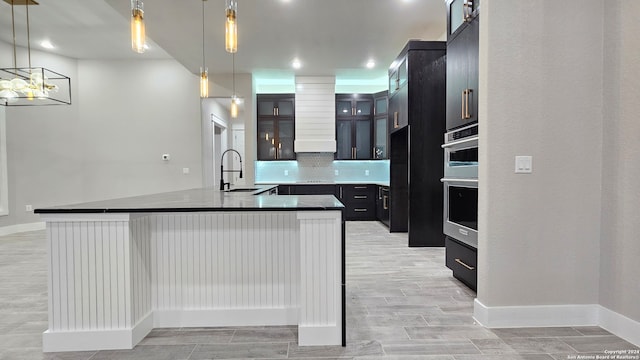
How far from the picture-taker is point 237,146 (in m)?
9.73

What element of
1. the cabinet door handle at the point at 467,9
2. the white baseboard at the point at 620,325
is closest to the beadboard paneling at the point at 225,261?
the white baseboard at the point at 620,325

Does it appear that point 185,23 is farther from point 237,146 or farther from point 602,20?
point 237,146

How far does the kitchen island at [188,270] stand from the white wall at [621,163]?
173 centimetres

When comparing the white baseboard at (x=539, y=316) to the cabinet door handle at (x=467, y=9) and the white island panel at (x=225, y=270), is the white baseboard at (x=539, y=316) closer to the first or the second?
the white island panel at (x=225, y=270)

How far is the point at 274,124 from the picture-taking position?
6746 millimetres

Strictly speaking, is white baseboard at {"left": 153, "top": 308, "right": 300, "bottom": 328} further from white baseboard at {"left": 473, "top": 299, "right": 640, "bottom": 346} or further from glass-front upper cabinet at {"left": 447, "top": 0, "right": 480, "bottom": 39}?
glass-front upper cabinet at {"left": 447, "top": 0, "right": 480, "bottom": 39}

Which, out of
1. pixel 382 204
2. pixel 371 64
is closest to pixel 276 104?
pixel 371 64

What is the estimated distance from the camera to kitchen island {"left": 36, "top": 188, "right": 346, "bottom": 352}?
1.81 meters

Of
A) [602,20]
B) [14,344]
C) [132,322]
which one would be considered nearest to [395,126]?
[602,20]

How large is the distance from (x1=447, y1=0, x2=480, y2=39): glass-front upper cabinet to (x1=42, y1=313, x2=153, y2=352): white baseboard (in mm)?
3250

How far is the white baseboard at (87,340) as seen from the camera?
1821 mm

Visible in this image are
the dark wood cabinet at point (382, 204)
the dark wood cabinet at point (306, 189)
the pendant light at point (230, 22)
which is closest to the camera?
the pendant light at point (230, 22)

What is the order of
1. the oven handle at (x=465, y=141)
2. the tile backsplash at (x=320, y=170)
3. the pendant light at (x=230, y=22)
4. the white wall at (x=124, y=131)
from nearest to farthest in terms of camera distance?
the pendant light at (x=230, y=22) < the oven handle at (x=465, y=141) < the white wall at (x=124, y=131) < the tile backsplash at (x=320, y=170)

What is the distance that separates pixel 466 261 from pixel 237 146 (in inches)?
319
